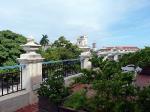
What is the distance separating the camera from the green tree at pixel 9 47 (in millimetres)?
12000

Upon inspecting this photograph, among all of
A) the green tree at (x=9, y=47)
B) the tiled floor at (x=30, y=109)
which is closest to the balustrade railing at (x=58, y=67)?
the tiled floor at (x=30, y=109)

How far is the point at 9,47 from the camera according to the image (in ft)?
40.9

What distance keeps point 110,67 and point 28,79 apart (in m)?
4.02

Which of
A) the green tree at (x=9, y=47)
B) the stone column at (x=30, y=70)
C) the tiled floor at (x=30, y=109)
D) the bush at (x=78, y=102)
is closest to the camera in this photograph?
the bush at (x=78, y=102)

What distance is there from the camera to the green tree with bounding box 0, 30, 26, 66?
472 inches

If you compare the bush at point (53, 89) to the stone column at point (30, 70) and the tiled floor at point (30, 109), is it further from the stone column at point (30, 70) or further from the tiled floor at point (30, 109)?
the stone column at point (30, 70)

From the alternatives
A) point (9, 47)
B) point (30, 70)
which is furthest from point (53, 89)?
point (9, 47)

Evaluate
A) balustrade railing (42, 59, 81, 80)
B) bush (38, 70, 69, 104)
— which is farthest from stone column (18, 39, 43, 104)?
bush (38, 70, 69, 104)

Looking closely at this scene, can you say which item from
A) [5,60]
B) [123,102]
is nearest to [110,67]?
[123,102]

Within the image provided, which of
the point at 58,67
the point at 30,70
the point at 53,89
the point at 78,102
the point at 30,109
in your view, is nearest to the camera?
the point at 78,102

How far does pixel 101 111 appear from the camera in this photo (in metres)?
3.02

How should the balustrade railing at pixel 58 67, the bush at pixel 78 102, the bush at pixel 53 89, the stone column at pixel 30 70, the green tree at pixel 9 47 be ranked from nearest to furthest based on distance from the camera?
the bush at pixel 78 102
the bush at pixel 53 89
the stone column at pixel 30 70
the balustrade railing at pixel 58 67
the green tree at pixel 9 47

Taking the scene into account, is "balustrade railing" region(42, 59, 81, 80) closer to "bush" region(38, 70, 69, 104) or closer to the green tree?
"bush" region(38, 70, 69, 104)

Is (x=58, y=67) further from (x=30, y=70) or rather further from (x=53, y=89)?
(x=53, y=89)
